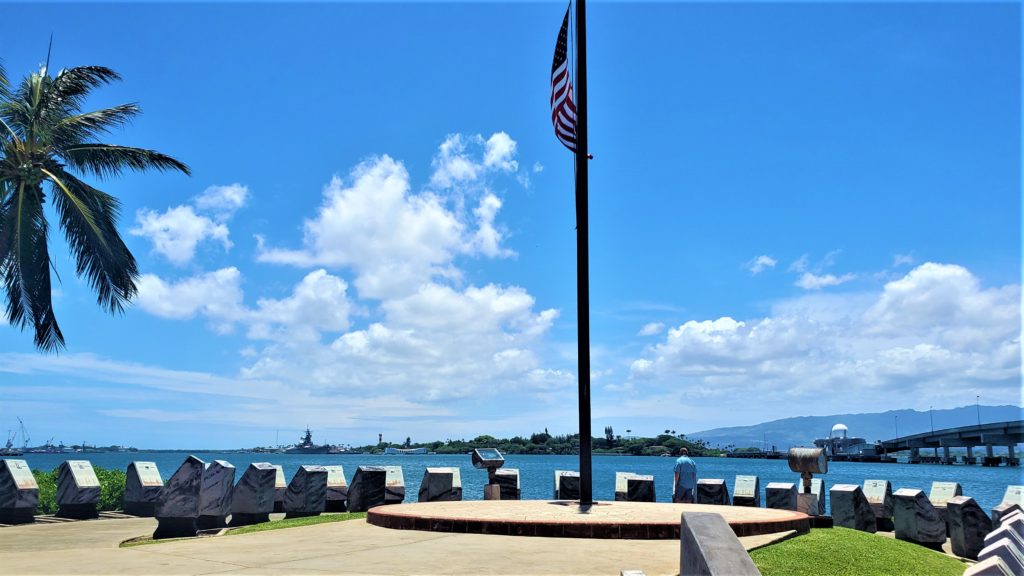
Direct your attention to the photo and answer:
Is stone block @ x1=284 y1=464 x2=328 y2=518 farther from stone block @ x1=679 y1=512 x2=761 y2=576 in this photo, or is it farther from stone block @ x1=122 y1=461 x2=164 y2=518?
→ stone block @ x1=679 y1=512 x2=761 y2=576

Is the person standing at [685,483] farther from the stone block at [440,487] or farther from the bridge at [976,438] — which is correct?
Answer: the bridge at [976,438]

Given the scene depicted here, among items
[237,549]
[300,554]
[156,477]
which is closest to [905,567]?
[300,554]

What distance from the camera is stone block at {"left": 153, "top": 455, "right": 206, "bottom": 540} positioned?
44.6ft

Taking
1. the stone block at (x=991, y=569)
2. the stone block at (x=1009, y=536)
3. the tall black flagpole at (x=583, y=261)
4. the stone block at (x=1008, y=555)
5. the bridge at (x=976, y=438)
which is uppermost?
the tall black flagpole at (x=583, y=261)

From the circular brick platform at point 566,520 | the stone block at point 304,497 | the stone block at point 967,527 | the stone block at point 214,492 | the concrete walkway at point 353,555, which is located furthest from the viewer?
the stone block at point 304,497

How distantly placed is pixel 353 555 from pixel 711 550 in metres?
5.92

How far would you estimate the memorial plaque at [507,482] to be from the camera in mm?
20484

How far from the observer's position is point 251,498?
16969 mm

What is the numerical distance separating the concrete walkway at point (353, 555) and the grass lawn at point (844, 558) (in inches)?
30.9

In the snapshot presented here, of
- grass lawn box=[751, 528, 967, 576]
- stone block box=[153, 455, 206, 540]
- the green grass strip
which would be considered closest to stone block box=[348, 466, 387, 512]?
the green grass strip

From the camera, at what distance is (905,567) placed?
11.2m

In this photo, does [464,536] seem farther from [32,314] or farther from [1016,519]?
[32,314]

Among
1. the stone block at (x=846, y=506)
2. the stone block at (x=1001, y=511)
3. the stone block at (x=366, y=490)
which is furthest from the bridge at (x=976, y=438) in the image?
the stone block at (x=366, y=490)

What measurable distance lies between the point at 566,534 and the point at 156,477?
42.8 ft
